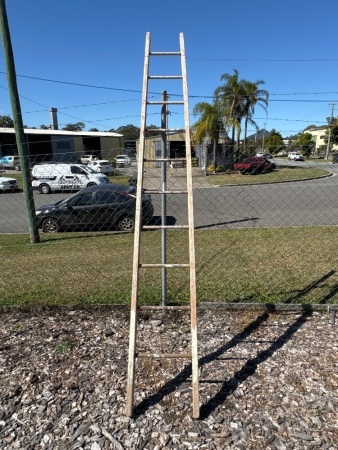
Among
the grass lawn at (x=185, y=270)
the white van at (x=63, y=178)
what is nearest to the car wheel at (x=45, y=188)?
the white van at (x=63, y=178)

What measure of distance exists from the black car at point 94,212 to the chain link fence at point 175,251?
0.03m

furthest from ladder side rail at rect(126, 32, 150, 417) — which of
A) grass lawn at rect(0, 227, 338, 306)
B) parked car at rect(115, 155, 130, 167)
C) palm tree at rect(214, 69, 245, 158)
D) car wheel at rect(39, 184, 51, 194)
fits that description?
palm tree at rect(214, 69, 245, 158)

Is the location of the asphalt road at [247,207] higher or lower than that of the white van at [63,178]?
lower

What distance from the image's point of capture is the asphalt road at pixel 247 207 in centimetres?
1095

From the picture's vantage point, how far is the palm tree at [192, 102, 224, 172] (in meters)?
27.8

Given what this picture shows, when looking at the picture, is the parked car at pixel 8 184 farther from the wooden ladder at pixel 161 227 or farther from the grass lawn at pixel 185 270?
the wooden ladder at pixel 161 227

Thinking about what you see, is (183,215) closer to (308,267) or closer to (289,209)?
(289,209)

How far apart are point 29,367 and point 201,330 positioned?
62.9 inches

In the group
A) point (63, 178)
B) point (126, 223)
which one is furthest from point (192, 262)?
point (63, 178)

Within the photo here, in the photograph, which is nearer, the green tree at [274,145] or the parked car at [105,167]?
the green tree at [274,145]

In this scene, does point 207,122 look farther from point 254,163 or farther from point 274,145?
point 274,145

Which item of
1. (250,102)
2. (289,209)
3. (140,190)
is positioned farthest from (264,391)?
(250,102)

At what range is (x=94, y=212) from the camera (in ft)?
34.3

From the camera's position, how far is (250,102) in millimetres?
31562
